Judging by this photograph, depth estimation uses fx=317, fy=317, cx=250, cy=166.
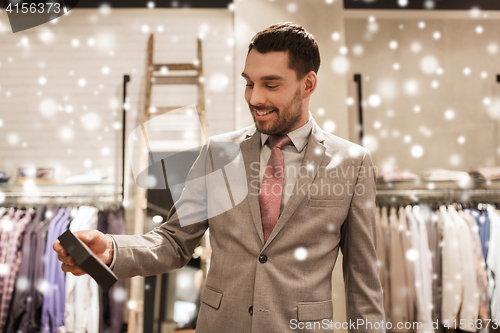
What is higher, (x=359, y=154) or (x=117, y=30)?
(x=117, y=30)

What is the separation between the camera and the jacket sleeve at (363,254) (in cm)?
96

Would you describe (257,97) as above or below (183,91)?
below

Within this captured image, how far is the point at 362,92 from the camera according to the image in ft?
8.63

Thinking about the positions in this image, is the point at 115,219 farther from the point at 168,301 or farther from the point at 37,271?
the point at 168,301

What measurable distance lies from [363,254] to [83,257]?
771mm

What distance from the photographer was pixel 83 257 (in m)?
0.64

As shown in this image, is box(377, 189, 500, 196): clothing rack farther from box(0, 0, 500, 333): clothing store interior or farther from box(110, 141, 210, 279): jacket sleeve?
box(110, 141, 210, 279): jacket sleeve

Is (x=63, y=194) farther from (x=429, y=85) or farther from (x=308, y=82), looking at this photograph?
(x=429, y=85)

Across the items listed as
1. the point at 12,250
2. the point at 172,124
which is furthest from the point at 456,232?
the point at 12,250

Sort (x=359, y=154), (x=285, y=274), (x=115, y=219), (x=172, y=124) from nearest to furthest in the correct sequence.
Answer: (x=285, y=274)
(x=359, y=154)
(x=115, y=219)
(x=172, y=124)

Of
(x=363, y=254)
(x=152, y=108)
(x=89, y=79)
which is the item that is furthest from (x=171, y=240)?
(x=89, y=79)

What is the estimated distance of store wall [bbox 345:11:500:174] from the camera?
2.62 m

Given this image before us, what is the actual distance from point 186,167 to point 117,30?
1.41m

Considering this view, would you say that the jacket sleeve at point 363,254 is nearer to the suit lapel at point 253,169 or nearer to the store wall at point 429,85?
the suit lapel at point 253,169
